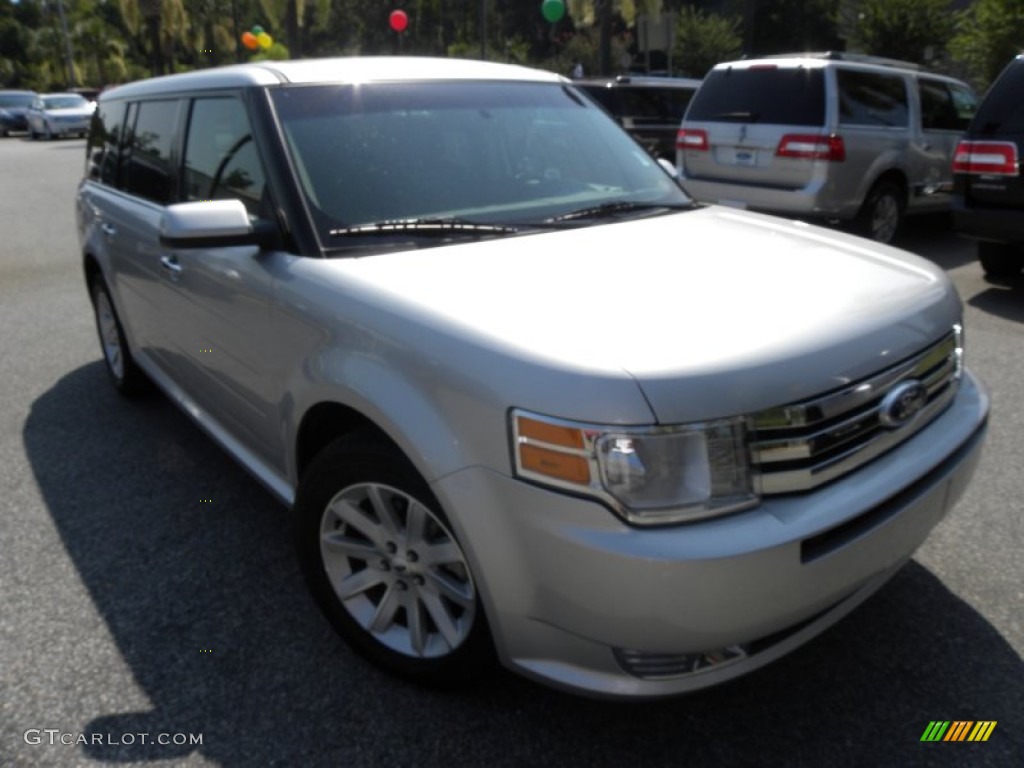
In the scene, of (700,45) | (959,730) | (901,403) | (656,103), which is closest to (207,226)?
(901,403)

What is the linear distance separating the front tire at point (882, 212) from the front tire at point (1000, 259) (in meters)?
1.20

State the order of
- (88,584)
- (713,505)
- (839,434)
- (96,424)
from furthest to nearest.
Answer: (96,424) → (88,584) → (839,434) → (713,505)

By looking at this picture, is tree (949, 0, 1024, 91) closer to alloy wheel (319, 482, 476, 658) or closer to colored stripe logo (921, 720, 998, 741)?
colored stripe logo (921, 720, 998, 741)

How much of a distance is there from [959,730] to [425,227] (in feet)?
6.96

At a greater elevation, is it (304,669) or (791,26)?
(791,26)

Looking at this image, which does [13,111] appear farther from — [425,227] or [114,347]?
[425,227]

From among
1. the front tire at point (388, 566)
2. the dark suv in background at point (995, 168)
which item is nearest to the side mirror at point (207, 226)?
the front tire at point (388, 566)

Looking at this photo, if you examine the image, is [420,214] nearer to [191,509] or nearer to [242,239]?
[242,239]

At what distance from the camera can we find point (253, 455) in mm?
3299

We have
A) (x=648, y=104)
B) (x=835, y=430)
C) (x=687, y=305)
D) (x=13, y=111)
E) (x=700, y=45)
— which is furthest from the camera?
(x=13, y=111)

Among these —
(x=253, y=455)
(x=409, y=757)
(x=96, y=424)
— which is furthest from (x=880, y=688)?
(x=96, y=424)

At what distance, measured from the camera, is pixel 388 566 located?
2582 mm

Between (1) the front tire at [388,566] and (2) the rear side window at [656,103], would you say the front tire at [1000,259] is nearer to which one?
(2) the rear side window at [656,103]

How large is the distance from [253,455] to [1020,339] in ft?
16.6
